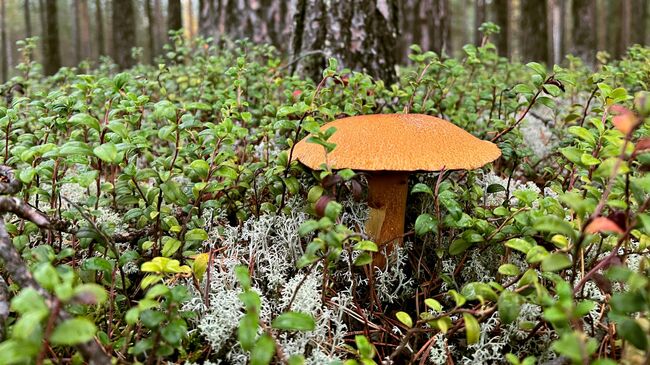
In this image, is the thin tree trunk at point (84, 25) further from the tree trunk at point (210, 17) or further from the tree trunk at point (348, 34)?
the tree trunk at point (348, 34)

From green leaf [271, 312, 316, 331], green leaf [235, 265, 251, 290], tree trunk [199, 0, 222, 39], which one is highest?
tree trunk [199, 0, 222, 39]

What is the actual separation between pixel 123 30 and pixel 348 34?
720cm

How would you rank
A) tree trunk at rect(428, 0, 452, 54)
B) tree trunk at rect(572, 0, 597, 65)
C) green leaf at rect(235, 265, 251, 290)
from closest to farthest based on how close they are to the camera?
green leaf at rect(235, 265, 251, 290), tree trunk at rect(428, 0, 452, 54), tree trunk at rect(572, 0, 597, 65)

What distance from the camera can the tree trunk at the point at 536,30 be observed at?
828 centimetres

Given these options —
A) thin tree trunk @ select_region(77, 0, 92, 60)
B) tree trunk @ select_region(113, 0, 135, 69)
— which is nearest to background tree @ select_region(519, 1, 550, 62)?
tree trunk @ select_region(113, 0, 135, 69)

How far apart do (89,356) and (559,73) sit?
195 centimetres

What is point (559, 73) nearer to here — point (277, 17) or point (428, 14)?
point (277, 17)

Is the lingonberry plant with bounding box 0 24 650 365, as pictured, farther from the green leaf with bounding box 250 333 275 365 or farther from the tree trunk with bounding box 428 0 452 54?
the tree trunk with bounding box 428 0 452 54

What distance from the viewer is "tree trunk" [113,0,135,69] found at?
9023 millimetres

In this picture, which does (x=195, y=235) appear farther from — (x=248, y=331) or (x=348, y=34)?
(x=348, y=34)

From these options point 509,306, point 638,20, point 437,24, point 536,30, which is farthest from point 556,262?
point 638,20

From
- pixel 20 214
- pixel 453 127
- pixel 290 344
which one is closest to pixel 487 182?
pixel 453 127

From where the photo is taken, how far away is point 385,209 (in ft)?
6.20

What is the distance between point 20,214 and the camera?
4.34ft
